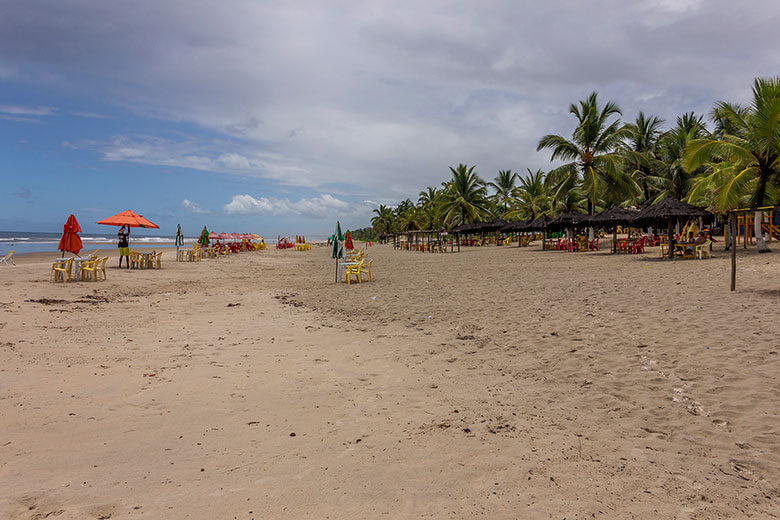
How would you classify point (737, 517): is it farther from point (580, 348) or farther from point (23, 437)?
point (23, 437)

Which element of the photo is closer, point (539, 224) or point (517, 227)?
point (539, 224)

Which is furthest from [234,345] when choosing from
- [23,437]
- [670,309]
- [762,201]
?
[762,201]

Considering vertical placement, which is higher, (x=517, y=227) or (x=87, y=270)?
(x=517, y=227)

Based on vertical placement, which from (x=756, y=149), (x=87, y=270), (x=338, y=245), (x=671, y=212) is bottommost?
(x=87, y=270)

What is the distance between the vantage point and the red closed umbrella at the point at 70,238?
492 inches

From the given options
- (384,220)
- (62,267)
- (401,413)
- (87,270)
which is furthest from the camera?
(384,220)

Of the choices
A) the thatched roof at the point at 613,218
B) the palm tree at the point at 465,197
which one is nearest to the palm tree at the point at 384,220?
the palm tree at the point at 465,197

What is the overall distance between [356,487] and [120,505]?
1.29m

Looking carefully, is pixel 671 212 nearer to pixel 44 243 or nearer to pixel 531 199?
pixel 531 199

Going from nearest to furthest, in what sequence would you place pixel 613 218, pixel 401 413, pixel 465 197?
1. pixel 401 413
2. pixel 613 218
3. pixel 465 197

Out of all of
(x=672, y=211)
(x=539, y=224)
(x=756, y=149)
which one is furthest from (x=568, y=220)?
(x=756, y=149)

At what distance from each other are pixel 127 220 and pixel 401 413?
16286 mm

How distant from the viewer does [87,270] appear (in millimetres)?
12047

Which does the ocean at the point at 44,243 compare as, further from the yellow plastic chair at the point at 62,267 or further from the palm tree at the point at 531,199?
the palm tree at the point at 531,199
